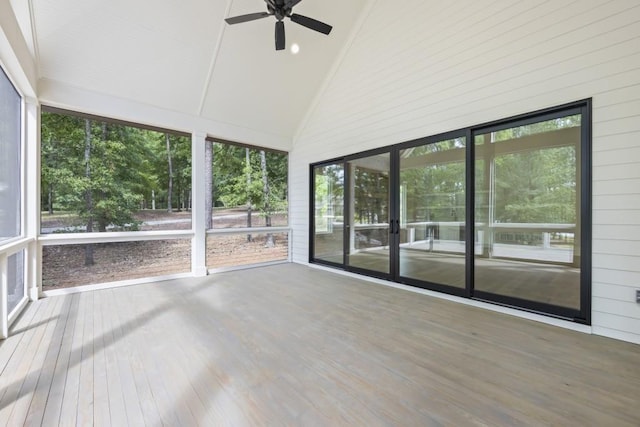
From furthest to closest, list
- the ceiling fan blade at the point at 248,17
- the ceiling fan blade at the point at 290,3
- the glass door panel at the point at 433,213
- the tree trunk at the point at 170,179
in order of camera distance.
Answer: the tree trunk at the point at 170,179 < the glass door panel at the point at 433,213 < the ceiling fan blade at the point at 248,17 < the ceiling fan blade at the point at 290,3

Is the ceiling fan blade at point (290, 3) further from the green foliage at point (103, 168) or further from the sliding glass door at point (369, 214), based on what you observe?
the green foliage at point (103, 168)

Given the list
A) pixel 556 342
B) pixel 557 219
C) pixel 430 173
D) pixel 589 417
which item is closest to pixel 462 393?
pixel 589 417

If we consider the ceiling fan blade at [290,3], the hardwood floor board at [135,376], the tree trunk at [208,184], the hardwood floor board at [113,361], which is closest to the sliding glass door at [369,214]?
the ceiling fan blade at [290,3]

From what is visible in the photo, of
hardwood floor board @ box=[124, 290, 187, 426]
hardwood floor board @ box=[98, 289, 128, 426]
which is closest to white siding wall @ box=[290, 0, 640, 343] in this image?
hardwood floor board @ box=[124, 290, 187, 426]

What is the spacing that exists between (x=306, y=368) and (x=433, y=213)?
9.48 ft

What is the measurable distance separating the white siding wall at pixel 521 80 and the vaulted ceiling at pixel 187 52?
884 mm

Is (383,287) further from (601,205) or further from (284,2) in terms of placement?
(284,2)

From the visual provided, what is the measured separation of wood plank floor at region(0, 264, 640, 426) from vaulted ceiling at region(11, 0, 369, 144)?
3326 mm

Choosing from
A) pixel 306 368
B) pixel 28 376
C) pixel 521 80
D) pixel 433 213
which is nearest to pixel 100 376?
pixel 28 376

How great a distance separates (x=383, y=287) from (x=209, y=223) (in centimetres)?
389

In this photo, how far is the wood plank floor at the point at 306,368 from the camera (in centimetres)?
169

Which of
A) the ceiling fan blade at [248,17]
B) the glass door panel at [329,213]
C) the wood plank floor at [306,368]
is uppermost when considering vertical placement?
the ceiling fan blade at [248,17]

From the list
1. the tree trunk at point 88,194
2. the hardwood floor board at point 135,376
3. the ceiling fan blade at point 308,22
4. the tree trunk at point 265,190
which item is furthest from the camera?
the tree trunk at point 265,190

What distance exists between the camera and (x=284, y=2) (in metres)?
3.36
